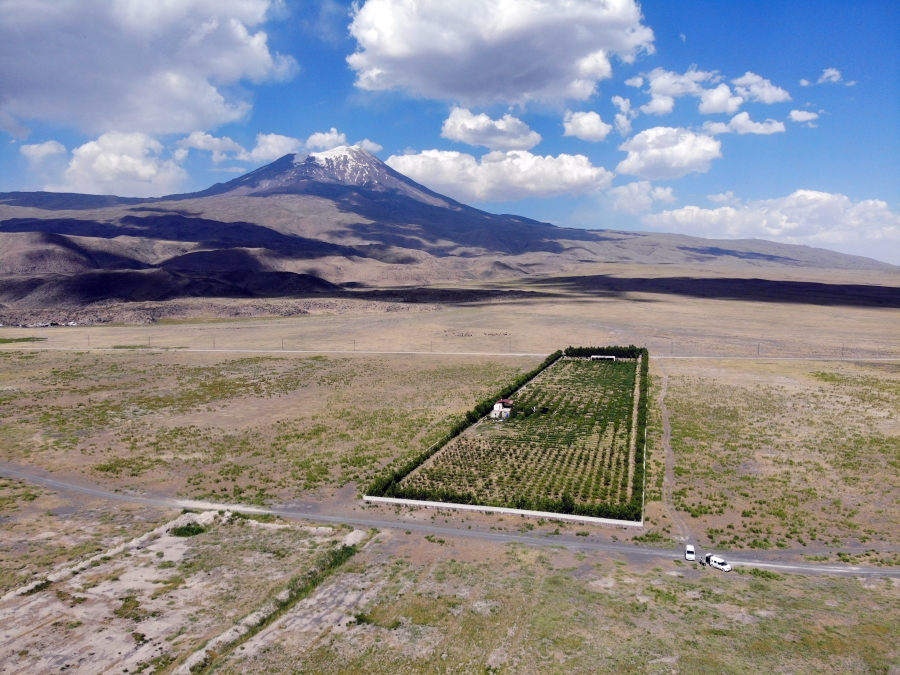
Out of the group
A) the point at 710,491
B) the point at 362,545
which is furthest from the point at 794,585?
the point at 362,545

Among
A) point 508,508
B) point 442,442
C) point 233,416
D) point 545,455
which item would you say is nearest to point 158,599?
point 508,508

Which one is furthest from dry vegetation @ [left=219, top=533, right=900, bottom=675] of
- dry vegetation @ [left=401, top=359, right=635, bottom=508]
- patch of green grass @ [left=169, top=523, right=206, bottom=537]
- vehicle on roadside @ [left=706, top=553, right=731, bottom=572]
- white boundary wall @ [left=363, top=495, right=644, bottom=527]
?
patch of green grass @ [left=169, top=523, right=206, bottom=537]

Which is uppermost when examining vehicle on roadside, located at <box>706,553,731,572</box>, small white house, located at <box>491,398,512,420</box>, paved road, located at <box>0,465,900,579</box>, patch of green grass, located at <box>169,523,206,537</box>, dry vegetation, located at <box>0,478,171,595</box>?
small white house, located at <box>491,398,512,420</box>

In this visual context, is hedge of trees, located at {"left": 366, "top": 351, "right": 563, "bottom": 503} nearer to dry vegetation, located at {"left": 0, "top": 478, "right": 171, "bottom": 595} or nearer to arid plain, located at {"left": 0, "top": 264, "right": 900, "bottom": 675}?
arid plain, located at {"left": 0, "top": 264, "right": 900, "bottom": 675}

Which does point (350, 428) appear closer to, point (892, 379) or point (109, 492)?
point (109, 492)

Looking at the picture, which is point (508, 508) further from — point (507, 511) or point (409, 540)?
point (409, 540)

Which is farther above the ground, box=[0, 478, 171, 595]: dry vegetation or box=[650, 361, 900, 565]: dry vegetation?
box=[650, 361, 900, 565]: dry vegetation
